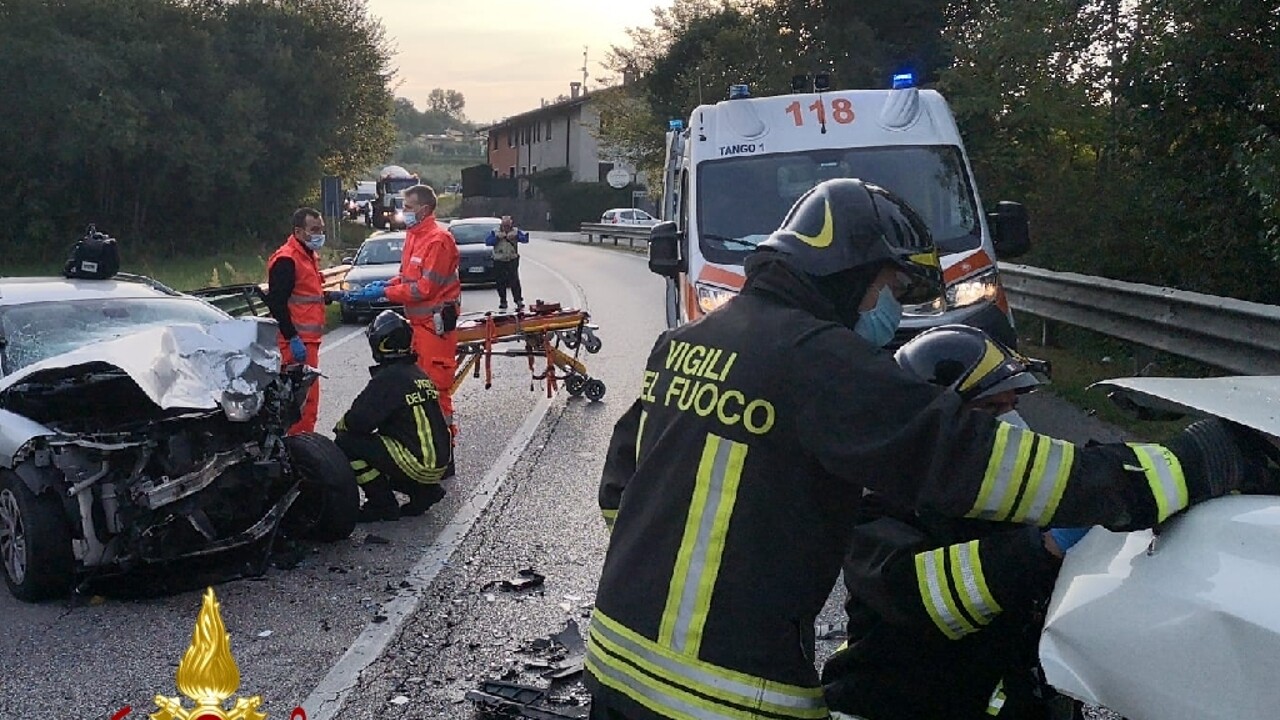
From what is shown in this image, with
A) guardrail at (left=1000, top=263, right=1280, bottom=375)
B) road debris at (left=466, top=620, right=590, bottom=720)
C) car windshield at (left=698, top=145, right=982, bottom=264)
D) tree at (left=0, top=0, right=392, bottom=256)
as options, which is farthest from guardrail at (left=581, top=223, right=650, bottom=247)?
road debris at (left=466, top=620, right=590, bottom=720)

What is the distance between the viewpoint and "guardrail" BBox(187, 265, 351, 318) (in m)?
10.2

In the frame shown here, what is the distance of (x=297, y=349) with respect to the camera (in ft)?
30.0

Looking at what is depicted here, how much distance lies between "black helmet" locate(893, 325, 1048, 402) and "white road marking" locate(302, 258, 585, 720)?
263 centimetres

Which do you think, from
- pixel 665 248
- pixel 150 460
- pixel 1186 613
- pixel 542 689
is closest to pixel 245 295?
pixel 665 248

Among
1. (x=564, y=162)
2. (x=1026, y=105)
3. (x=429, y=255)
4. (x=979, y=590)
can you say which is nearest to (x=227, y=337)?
(x=429, y=255)

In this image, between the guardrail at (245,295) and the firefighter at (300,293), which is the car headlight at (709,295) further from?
the guardrail at (245,295)

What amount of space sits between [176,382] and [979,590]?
4671 mm

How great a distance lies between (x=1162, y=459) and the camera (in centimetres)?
217

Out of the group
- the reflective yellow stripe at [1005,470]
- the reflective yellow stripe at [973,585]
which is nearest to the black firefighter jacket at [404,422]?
the reflective yellow stripe at [973,585]

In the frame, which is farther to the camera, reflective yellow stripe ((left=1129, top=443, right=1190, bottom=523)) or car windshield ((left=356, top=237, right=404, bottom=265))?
car windshield ((left=356, top=237, right=404, bottom=265))

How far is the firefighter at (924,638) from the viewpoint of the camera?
8.71 ft

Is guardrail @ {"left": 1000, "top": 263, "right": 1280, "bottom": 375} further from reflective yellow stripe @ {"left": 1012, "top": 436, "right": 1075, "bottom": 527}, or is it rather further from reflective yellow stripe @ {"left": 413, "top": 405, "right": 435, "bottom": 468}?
reflective yellow stripe @ {"left": 1012, "top": 436, "right": 1075, "bottom": 527}

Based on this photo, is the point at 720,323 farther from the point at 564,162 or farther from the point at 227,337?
the point at 564,162

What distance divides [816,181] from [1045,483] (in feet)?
22.3
